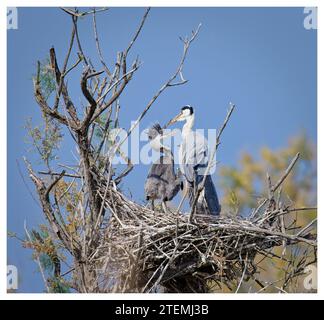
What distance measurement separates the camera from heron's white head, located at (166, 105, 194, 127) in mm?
10438

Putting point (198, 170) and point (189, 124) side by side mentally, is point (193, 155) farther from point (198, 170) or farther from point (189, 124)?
point (189, 124)

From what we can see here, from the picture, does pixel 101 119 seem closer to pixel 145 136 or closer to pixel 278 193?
pixel 145 136

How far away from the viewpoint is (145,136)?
9867 mm

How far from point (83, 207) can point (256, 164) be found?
10075 millimetres

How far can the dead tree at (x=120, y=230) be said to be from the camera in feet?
26.4

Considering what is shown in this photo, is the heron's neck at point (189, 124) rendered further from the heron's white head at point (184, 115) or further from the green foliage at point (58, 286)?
the green foliage at point (58, 286)

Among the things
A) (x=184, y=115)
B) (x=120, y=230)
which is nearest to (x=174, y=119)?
(x=184, y=115)

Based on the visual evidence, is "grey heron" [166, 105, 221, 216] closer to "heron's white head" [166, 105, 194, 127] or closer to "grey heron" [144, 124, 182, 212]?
"grey heron" [144, 124, 182, 212]

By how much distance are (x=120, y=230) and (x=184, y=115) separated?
251 cm

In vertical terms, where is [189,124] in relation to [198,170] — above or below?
above

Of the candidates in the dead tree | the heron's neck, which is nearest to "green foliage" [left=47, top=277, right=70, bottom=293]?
the dead tree

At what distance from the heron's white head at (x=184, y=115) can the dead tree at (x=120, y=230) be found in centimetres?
184

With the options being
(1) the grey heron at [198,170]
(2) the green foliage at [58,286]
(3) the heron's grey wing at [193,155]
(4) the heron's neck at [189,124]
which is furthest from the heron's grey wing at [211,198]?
(2) the green foliage at [58,286]

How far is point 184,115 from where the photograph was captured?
1048 cm
